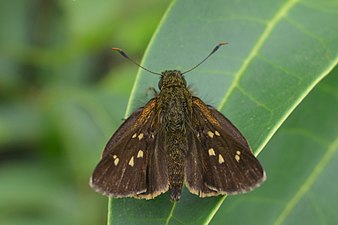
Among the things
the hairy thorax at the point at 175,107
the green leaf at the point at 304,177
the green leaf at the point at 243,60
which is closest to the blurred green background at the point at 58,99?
the hairy thorax at the point at 175,107

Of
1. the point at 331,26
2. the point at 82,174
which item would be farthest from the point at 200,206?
the point at 82,174

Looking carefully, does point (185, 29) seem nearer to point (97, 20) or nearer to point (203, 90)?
point (203, 90)

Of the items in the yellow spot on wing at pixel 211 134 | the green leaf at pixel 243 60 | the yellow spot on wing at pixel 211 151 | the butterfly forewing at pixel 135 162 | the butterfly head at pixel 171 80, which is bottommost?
the butterfly forewing at pixel 135 162

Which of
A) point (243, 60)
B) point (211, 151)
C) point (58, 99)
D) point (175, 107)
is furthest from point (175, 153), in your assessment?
point (58, 99)

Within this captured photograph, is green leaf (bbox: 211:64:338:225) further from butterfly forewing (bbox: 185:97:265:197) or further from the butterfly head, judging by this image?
the butterfly head

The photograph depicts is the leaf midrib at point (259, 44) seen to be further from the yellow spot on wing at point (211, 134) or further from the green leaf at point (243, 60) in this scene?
the yellow spot on wing at point (211, 134)

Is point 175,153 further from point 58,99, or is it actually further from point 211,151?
point 58,99

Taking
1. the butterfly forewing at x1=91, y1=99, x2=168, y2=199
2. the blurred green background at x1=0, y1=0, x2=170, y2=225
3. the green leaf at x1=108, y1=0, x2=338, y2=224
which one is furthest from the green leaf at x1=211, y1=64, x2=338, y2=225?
the blurred green background at x1=0, y1=0, x2=170, y2=225
